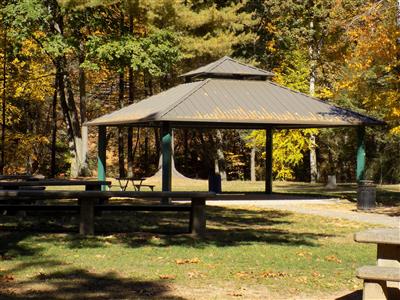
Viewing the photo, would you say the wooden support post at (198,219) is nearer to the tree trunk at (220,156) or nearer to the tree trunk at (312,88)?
the tree trunk at (312,88)

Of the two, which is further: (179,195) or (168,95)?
(168,95)

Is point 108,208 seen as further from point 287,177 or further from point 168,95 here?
point 287,177

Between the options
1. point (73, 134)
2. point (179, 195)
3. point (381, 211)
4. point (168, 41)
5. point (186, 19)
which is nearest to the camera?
point (179, 195)

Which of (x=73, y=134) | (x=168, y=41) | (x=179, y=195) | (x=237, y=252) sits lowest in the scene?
(x=237, y=252)

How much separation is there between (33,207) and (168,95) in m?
12.3

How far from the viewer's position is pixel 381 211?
20.0m

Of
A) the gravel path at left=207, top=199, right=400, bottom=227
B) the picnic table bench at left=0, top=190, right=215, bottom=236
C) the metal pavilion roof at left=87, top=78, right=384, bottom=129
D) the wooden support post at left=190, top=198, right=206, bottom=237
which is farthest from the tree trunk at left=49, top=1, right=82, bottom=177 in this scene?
the wooden support post at left=190, top=198, right=206, bottom=237

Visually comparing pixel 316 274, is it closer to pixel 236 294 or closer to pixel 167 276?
pixel 236 294

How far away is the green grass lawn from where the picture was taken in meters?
7.77

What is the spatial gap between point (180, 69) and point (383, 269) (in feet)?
119

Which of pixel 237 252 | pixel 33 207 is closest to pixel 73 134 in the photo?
pixel 33 207

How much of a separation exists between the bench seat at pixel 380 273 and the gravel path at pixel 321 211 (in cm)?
993

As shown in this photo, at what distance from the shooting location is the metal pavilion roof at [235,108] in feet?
72.2

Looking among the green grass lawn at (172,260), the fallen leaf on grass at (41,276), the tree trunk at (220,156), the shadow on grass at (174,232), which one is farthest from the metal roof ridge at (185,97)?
the tree trunk at (220,156)
